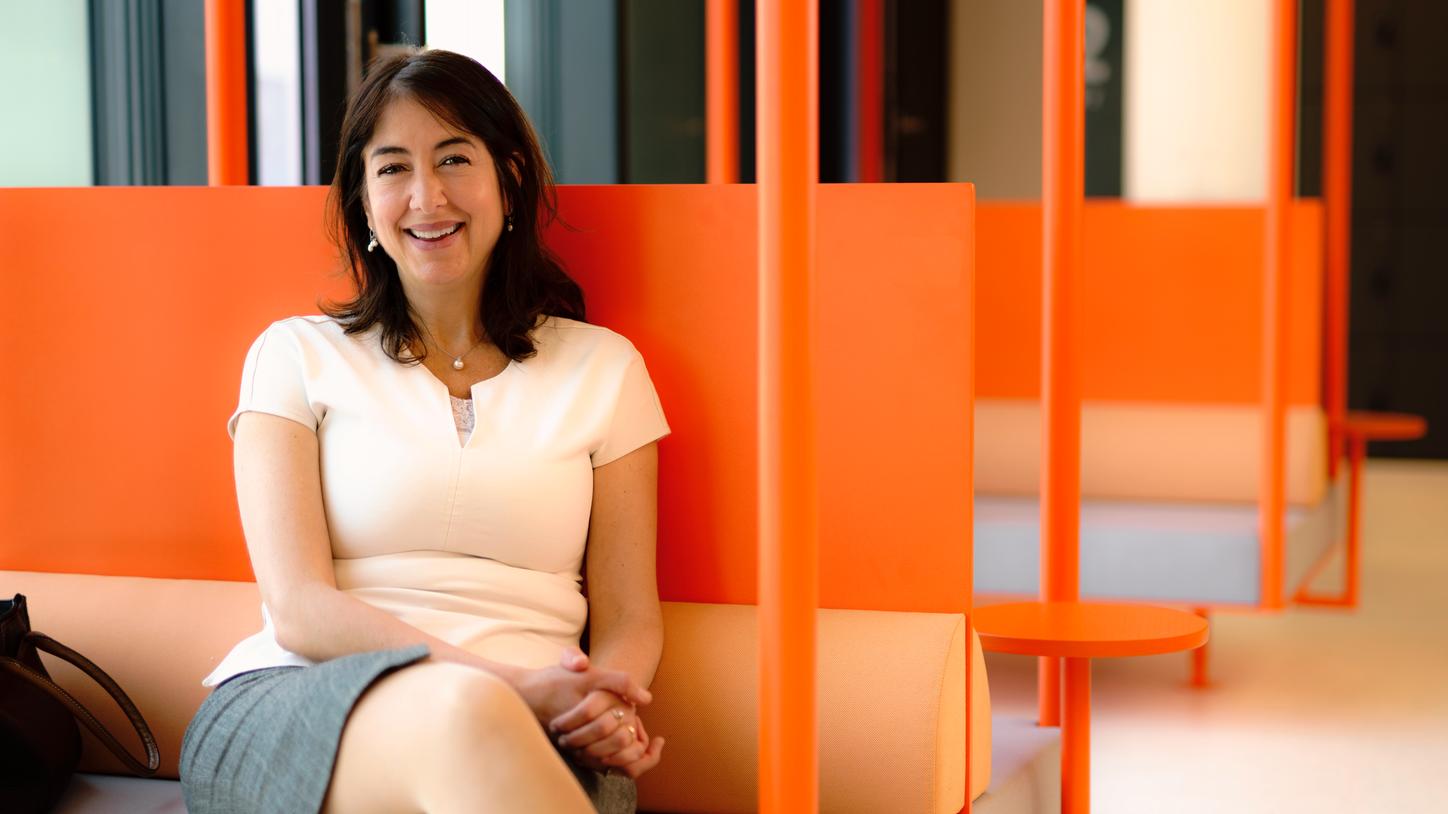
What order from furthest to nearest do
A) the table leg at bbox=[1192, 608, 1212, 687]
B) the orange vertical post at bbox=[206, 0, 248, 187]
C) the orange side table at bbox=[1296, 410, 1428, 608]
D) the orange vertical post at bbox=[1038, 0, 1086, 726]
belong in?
the orange side table at bbox=[1296, 410, 1428, 608]
the table leg at bbox=[1192, 608, 1212, 687]
the orange vertical post at bbox=[206, 0, 248, 187]
the orange vertical post at bbox=[1038, 0, 1086, 726]

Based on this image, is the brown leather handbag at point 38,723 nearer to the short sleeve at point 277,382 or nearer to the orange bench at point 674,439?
the orange bench at point 674,439

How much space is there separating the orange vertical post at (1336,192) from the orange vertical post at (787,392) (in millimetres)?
3399

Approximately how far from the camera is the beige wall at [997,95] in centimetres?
665

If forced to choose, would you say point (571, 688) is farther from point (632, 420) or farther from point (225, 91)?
point (225, 91)

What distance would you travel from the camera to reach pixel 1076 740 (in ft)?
6.26

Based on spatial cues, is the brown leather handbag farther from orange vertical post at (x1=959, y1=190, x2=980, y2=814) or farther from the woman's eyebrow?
orange vertical post at (x1=959, y1=190, x2=980, y2=814)

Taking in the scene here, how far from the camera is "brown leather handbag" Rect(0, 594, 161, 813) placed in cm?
159

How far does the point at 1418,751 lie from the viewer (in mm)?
2980

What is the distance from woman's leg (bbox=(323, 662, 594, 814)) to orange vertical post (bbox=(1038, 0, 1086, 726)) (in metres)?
0.95

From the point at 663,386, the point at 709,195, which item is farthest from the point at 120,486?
the point at 709,195

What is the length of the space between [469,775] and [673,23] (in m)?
3.54

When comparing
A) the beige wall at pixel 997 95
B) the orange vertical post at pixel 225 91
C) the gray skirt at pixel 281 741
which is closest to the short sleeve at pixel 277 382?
the gray skirt at pixel 281 741

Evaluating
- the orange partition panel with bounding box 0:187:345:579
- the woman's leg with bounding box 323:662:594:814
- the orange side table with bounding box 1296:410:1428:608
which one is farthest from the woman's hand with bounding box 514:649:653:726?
the orange side table with bounding box 1296:410:1428:608

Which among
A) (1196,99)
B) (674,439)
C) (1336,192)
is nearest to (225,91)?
(674,439)
